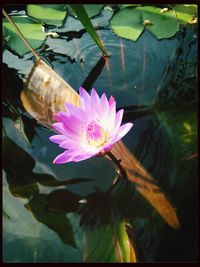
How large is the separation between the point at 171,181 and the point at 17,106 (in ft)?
1.99

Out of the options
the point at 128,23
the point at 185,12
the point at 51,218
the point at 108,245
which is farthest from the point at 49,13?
the point at 108,245

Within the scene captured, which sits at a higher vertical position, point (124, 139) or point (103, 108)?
point (103, 108)

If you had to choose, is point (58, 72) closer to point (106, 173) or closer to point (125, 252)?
point (106, 173)

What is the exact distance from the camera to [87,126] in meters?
1.03

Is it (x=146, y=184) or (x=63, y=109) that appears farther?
(x=63, y=109)

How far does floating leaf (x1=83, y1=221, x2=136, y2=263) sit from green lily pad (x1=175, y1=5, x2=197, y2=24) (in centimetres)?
95

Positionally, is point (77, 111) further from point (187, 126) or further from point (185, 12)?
point (185, 12)

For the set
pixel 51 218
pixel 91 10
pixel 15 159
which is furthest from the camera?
pixel 91 10

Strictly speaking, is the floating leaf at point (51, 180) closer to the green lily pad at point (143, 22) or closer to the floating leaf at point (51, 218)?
the floating leaf at point (51, 218)

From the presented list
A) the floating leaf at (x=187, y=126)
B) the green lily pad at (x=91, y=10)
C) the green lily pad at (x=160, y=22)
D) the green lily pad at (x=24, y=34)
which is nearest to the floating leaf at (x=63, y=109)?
the green lily pad at (x=24, y=34)

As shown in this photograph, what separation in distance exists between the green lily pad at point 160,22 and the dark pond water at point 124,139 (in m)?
0.03

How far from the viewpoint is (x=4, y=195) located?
3.74 ft

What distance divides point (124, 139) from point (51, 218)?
0.35 m

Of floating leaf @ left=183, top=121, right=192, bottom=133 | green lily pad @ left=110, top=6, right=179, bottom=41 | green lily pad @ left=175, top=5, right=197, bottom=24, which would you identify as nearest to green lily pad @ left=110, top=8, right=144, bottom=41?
green lily pad @ left=110, top=6, right=179, bottom=41
